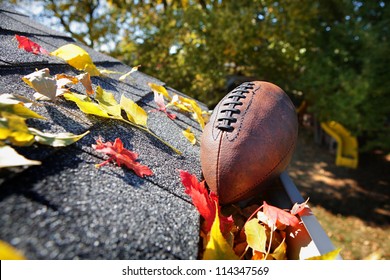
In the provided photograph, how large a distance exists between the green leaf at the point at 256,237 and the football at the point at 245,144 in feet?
0.52

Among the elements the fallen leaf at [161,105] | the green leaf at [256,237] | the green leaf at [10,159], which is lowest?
the green leaf at [256,237]

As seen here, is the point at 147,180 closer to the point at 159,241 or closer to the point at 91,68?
the point at 159,241

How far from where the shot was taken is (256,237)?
865mm

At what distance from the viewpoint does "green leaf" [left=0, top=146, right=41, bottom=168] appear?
57 centimetres

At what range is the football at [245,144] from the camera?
101cm

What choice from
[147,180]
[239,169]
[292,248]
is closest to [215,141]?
[239,169]

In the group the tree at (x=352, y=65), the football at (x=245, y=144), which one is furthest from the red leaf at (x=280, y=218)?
the tree at (x=352, y=65)

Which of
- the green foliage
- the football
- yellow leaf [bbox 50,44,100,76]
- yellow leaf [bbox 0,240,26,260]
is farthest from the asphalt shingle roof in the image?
the green foliage

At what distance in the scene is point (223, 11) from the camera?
5.96 m

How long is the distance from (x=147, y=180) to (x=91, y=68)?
0.92m

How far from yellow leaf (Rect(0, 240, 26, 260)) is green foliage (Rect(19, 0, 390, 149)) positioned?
19.1ft

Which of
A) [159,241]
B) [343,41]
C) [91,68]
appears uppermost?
[343,41]

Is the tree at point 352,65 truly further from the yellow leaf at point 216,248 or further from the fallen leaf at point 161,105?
the yellow leaf at point 216,248

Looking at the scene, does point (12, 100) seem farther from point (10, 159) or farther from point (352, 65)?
point (352, 65)
